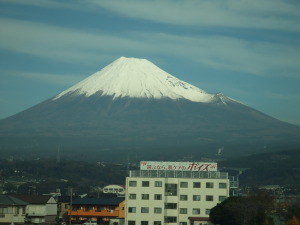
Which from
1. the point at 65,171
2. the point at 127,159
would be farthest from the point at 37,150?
the point at 65,171

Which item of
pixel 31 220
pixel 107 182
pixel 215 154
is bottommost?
pixel 31 220

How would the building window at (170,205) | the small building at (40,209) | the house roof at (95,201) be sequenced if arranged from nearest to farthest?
the small building at (40,209), the building window at (170,205), the house roof at (95,201)

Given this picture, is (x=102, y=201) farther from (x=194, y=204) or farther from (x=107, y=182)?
(x=107, y=182)

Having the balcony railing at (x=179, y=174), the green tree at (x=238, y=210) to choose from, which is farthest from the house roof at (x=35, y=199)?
the green tree at (x=238, y=210)

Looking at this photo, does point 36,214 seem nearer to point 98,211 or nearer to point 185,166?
point 98,211

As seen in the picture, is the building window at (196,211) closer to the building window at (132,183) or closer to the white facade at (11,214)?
the building window at (132,183)

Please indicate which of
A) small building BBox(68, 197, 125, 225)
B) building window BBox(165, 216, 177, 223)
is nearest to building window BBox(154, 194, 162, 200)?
building window BBox(165, 216, 177, 223)

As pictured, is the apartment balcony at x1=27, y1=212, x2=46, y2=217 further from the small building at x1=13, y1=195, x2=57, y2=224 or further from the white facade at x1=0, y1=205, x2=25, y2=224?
the white facade at x1=0, y1=205, x2=25, y2=224
